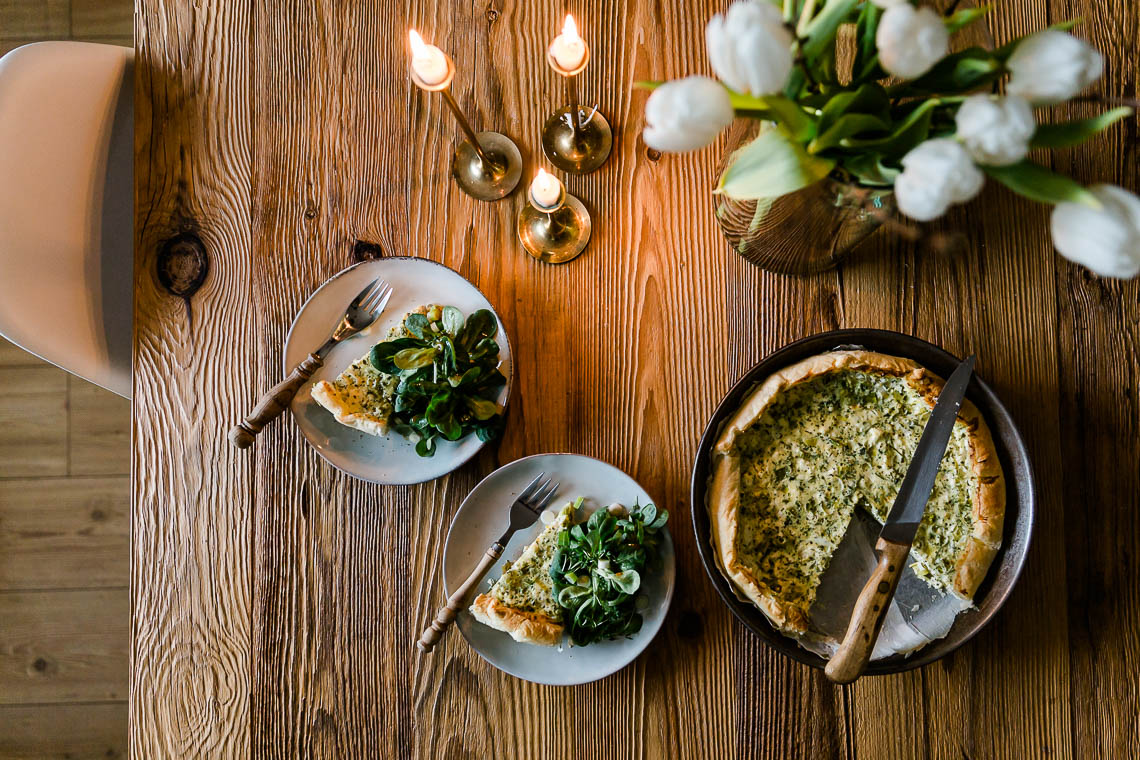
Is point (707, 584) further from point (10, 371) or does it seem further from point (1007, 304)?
point (10, 371)

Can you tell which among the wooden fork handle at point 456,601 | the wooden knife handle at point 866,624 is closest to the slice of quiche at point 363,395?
the wooden fork handle at point 456,601

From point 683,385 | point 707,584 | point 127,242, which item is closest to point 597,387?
point 683,385

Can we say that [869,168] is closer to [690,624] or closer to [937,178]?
[937,178]

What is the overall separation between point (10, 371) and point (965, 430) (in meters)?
2.13

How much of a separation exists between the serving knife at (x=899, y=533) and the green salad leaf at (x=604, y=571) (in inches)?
10.4

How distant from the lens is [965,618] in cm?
101

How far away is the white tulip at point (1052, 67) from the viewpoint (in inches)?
22.6

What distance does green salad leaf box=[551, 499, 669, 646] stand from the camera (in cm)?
102

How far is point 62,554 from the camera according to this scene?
1.90 metres

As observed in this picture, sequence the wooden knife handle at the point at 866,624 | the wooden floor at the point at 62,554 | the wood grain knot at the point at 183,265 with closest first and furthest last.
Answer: the wooden knife handle at the point at 866,624, the wood grain knot at the point at 183,265, the wooden floor at the point at 62,554

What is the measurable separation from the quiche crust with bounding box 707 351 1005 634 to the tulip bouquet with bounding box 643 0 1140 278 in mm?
327

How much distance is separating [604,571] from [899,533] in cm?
38

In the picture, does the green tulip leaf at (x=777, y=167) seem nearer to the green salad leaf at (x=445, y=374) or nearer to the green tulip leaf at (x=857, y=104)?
the green tulip leaf at (x=857, y=104)

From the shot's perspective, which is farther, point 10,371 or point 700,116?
point 10,371
